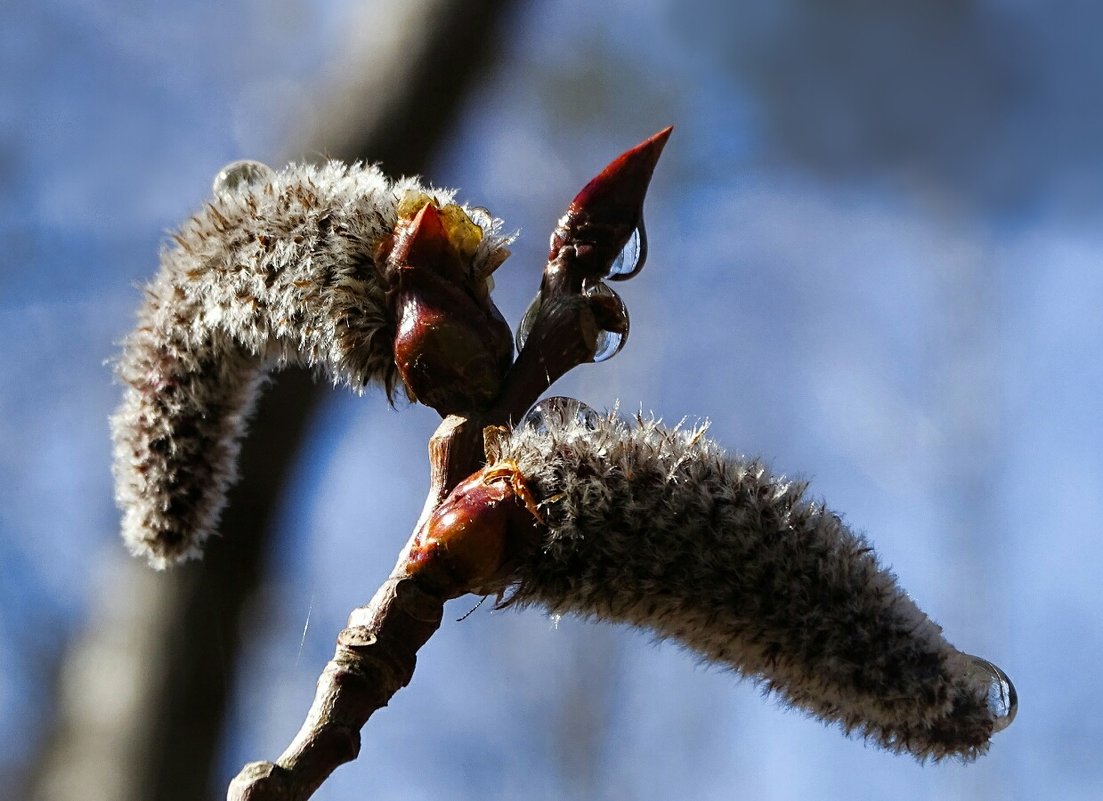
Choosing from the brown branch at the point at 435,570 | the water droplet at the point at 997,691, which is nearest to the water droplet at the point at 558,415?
the brown branch at the point at 435,570

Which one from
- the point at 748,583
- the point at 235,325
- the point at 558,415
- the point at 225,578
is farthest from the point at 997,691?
the point at 225,578

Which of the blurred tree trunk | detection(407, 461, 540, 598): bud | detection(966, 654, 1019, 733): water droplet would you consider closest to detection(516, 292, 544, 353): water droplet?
detection(407, 461, 540, 598): bud

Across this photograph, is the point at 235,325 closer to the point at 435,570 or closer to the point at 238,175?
the point at 238,175

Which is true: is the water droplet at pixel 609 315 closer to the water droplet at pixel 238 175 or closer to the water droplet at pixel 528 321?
the water droplet at pixel 528 321

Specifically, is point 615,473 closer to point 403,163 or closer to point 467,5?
point 403,163

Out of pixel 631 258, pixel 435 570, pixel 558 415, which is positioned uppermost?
pixel 631 258

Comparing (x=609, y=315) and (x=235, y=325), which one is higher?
(x=609, y=315)
